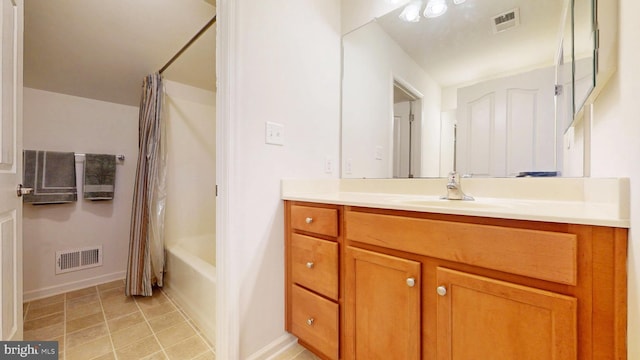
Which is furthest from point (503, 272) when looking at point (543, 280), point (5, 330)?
point (5, 330)

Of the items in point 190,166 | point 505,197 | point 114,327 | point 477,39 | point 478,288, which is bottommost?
point 114,327

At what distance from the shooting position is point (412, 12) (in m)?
1.48

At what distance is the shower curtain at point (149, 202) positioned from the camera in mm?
1907

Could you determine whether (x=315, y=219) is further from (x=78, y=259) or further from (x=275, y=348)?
(x=78, y=259)

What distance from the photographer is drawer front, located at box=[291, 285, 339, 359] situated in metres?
1.12

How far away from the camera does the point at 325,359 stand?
3.85ft

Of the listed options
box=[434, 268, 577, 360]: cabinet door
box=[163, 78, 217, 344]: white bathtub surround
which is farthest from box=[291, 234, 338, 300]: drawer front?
box=[163, 78, 217, 344]: white bathtub surround

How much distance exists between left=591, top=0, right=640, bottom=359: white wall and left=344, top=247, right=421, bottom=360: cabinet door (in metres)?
0.47

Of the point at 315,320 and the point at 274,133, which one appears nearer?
the point at 315,320

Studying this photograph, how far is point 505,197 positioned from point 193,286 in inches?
76.7

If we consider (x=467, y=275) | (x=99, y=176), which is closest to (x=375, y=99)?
(x=467, y=275)

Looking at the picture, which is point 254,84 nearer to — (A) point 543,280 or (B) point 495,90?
(B) point 495,90

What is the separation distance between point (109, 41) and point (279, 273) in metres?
1.92

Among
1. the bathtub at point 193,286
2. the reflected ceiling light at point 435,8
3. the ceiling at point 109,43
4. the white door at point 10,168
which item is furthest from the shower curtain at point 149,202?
the reflected ceiling light at point 435,8
